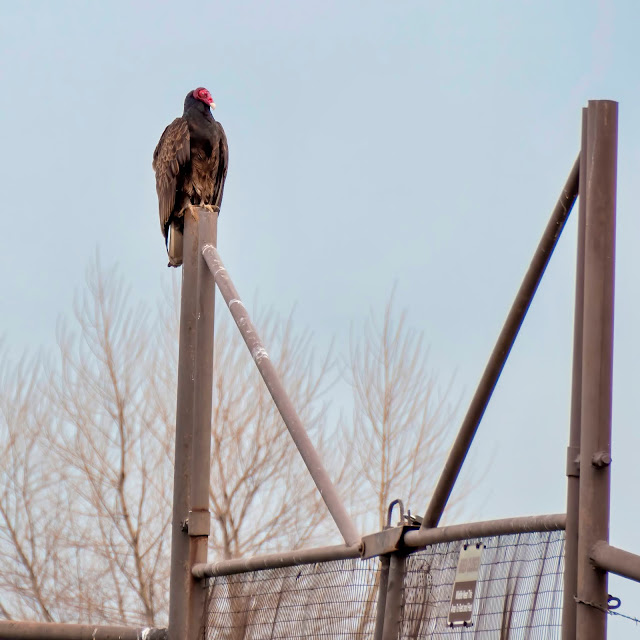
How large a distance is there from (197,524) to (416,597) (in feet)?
5.14

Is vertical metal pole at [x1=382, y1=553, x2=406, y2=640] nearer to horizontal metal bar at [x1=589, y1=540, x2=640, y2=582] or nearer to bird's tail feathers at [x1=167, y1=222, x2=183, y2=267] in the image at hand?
horizontal metal bar at [x1=589, y1=540, x2=640, y2=582]

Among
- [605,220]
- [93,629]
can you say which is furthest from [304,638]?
[605,220]

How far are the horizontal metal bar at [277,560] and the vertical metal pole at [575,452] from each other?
90 cm

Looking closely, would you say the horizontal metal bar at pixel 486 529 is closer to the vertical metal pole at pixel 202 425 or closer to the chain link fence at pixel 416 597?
the chain link fence at pixel 416 597

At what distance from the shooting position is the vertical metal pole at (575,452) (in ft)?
7.78

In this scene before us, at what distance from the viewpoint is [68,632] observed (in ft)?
14.4

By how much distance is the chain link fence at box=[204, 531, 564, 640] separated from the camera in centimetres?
255

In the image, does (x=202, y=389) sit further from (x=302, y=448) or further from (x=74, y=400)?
(x=74, y=400)

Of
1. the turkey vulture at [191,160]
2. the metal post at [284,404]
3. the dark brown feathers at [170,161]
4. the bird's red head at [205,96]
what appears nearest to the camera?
the metal post at [284,404]

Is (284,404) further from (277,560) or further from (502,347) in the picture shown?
(502,347)

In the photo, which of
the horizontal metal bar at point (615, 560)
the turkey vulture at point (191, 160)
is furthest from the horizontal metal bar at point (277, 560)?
the turkey vulture at point (191, 160)

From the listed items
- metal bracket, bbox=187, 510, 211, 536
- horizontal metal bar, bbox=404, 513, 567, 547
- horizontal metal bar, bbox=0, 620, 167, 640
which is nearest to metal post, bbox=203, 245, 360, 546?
horizontal metal bar, bbox=404, 513, 567, 547

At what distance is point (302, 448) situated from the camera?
3.75 metres

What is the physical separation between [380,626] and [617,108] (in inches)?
54.8
